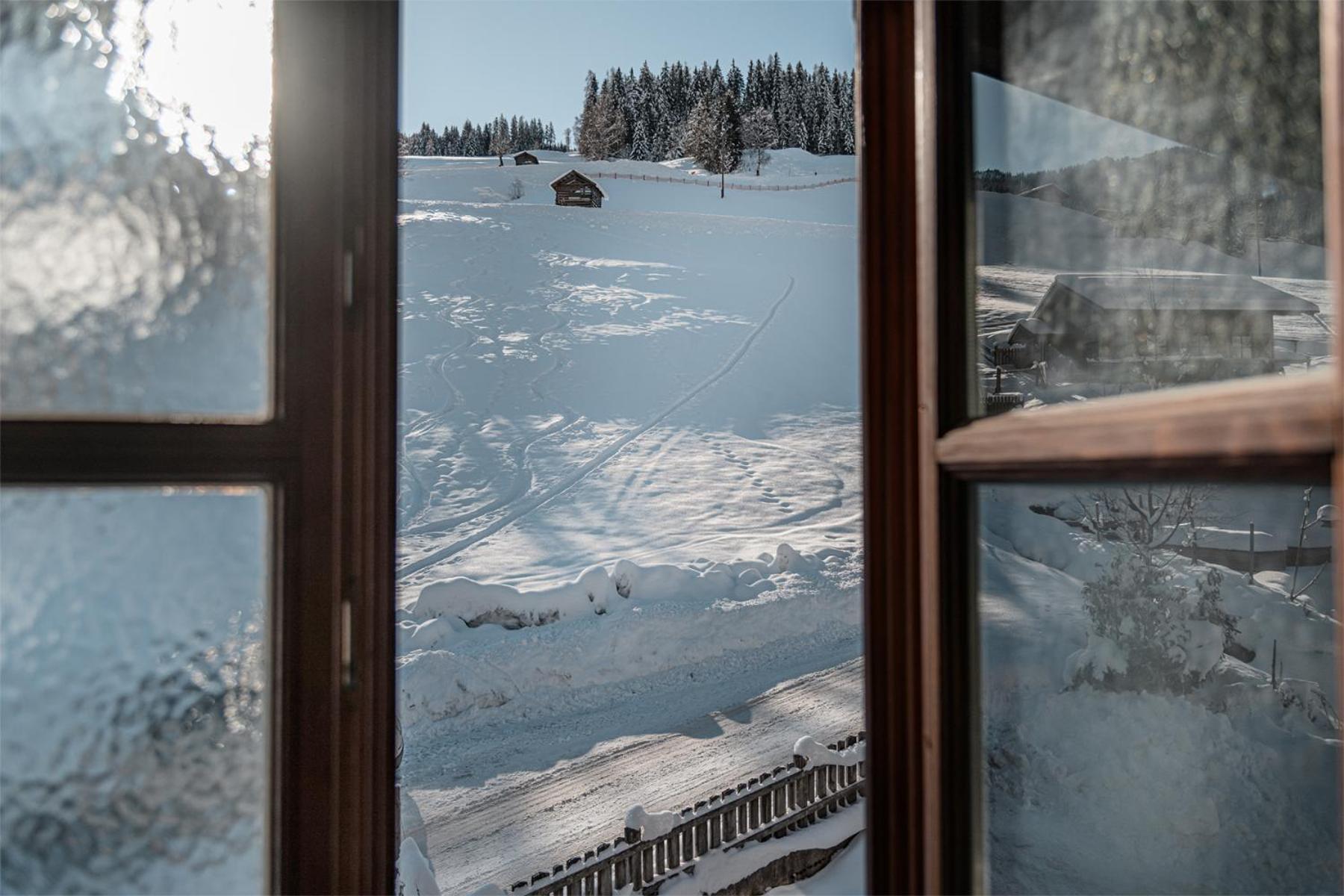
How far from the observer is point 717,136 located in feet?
54.2

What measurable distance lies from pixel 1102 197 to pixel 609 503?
8.00 meters

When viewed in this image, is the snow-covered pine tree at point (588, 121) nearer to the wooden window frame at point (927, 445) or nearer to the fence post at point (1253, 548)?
the fence post at point (1253, 548)

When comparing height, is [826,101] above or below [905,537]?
above

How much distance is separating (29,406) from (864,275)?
49 cm

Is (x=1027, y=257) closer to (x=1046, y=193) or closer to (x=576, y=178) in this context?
(x=1046, y=193)

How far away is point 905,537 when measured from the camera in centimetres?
53

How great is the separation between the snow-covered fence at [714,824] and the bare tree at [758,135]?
14.8m

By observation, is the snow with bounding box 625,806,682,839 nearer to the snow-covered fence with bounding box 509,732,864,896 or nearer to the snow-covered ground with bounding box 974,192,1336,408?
the snow-covered fence with bounding box 509,732,864,896

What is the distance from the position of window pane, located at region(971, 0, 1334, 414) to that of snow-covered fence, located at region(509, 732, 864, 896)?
9.67 ft

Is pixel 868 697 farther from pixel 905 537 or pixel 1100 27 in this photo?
pixel 1100 27

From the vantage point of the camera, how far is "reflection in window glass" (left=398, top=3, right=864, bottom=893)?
4.13 metres

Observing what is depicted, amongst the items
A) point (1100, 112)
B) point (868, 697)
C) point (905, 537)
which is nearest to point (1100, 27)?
point (1100, 112)

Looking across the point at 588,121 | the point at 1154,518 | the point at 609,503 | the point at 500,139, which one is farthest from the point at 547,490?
the point at 500,139

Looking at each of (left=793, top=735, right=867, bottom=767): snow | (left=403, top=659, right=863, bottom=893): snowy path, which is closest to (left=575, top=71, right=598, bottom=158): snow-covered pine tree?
(left=403, top=659, right=863, bottom=893): snowy path
